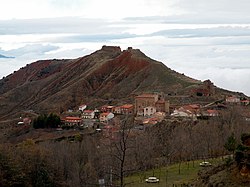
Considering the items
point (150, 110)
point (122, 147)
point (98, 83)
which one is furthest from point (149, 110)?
point (122, 147)

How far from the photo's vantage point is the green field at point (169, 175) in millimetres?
28947

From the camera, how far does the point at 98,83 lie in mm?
113000

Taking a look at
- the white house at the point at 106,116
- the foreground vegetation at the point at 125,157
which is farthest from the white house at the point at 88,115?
the foreground vegetation at the point at 125,157

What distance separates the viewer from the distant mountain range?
97.2 meters

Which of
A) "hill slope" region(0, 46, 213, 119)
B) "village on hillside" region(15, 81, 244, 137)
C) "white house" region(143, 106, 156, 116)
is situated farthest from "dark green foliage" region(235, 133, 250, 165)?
"hill slope" region(0, 46, 213, 119)

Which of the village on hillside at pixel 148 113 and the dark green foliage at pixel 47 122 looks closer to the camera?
the village on hillside at pixel 148 113

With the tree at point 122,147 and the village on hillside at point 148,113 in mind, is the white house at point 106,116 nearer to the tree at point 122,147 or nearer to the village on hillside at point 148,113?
the village on hillside at point 148,113

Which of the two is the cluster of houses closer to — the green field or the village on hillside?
the village on hillside

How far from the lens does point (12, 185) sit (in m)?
33.2

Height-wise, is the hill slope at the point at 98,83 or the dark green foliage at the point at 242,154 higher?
the hill slope at the point at 98,83

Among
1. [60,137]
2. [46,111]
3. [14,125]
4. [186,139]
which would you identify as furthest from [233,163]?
[46,111]

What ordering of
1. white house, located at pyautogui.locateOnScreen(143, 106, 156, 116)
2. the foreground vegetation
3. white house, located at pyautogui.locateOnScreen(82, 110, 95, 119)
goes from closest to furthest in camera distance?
the foreground vegetation < white house, located at pyautogui.locateOnScreen(143, 106, 156, 116) < white house, located at pyautogui.locateOnScreen(82, 110, 95, 119)

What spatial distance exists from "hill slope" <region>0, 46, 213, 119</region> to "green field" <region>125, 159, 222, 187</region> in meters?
56.8

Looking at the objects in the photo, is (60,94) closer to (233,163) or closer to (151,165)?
(151,165)
